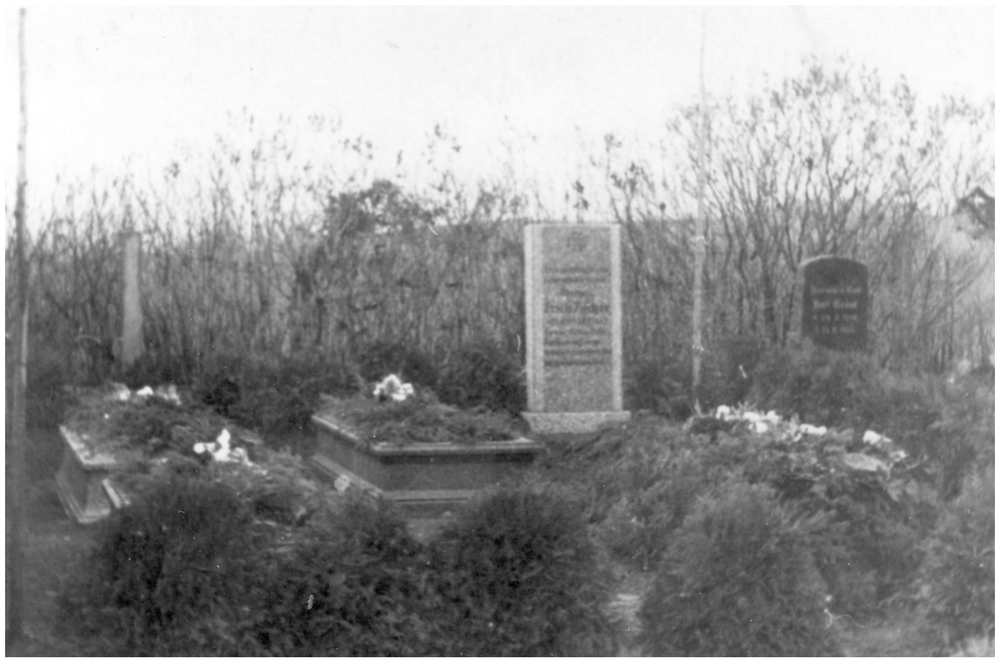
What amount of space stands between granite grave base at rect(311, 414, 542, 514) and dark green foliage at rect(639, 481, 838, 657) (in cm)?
215

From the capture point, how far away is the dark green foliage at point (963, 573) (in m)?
4.66

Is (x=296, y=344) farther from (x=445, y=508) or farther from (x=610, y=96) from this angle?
(x=610, y=96)

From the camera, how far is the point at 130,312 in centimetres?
685

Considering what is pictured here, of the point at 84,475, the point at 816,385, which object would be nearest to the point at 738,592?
the point at 816,385

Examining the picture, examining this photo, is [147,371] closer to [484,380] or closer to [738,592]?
[484,380]

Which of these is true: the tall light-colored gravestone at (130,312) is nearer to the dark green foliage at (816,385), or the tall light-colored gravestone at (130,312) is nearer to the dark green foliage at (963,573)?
the dark green foliage at (816,385)

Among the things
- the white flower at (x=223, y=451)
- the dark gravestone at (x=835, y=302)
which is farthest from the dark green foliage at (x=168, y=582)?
the dark gravestone at (x=835, y=302)

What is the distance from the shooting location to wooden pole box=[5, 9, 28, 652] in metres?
4.62

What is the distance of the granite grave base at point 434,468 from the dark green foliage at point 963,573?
2.70 meters

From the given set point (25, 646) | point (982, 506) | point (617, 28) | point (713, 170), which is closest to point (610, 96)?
point (617, 28)

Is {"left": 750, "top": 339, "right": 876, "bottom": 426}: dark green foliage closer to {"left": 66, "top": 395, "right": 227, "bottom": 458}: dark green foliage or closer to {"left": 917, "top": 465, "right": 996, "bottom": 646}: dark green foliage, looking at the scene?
{"left": 917, "top": 465, "right": 996, "bottom": 646}: dark green foliage

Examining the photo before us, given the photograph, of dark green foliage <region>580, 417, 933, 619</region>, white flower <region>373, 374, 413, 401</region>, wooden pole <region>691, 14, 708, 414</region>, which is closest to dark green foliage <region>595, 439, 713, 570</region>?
dark green foliage <region>580, 417, 933, 619</region>

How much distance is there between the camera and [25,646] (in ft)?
14.8

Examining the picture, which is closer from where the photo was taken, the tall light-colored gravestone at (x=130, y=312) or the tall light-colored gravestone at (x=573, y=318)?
Result: the tall light-colored gravestone at (x=130, y=312)
